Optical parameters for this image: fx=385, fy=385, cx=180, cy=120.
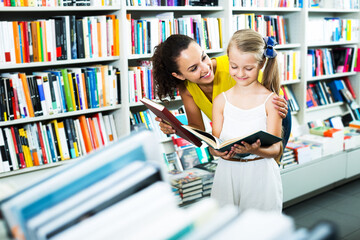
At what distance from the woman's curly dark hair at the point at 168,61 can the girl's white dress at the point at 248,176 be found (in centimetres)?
36

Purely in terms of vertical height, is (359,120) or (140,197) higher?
(140,197)

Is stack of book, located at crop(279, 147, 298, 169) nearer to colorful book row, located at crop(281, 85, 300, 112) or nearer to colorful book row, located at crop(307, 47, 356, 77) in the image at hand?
colorful book row, located at crop(281, 85, 300, 112)

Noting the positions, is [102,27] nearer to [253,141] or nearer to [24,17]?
[24,17]

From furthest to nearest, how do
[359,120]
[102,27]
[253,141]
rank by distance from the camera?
1. [359,120]
2. [102,27]
3. [253,141]

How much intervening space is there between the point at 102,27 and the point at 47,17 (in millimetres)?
392

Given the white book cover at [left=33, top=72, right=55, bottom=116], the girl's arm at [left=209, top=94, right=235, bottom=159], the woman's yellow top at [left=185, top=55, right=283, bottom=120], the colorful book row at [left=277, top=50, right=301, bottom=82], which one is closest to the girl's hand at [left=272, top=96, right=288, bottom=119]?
the girl's arm at [left=209, top=94, right=235, bottom=159]

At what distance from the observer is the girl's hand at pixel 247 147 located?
1436mm

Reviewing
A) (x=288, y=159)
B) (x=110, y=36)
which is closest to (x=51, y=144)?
(x=110, y=36)

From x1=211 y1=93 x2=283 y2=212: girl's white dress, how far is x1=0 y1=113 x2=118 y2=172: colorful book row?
1.21m

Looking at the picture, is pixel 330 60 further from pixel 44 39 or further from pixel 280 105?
pixel 44 39

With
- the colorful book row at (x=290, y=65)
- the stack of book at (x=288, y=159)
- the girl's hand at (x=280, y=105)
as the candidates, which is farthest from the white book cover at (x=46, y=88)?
the colorful book row at (x=290, y=65)

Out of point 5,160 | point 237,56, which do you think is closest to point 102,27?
point 5,160

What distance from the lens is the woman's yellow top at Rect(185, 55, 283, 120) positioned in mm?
1859

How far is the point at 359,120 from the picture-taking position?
4.07 meters
